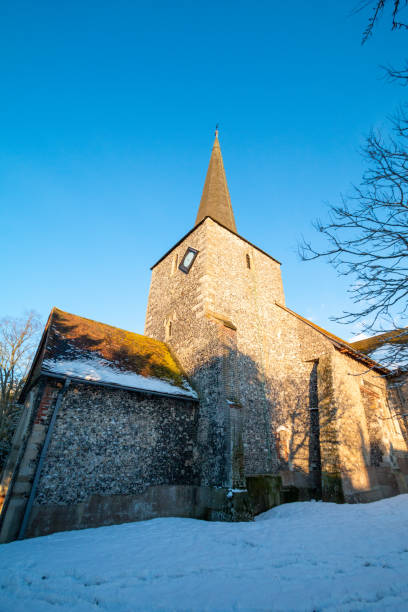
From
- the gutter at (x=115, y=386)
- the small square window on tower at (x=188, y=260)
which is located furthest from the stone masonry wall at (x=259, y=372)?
the gutter at (x=115, y=386)

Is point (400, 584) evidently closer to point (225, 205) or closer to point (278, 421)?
point (278, 421)

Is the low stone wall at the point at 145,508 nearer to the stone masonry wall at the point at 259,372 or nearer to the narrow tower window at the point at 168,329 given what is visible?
the stone masonry wall at the point at 259,372

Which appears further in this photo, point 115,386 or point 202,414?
point 202,414

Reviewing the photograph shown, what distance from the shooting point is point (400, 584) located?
3664mm

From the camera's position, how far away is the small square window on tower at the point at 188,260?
45.2 ft

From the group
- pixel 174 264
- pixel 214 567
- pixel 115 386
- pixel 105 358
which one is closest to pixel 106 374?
pixel 115 386

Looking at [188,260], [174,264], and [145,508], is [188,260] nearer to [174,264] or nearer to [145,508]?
[174,264]

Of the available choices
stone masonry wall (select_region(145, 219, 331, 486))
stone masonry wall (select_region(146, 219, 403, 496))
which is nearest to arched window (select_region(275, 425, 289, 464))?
stone masonry wall (select_region(146, 219, 403, 496))

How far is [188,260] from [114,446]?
879 centimetres

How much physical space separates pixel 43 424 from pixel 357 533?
7.50 meters

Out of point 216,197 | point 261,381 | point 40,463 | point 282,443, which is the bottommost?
point 40,463

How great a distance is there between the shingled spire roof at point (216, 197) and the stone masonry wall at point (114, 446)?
1074cm

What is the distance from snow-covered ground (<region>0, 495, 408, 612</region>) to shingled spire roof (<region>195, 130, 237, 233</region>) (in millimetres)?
13246

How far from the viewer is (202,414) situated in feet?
31.2
